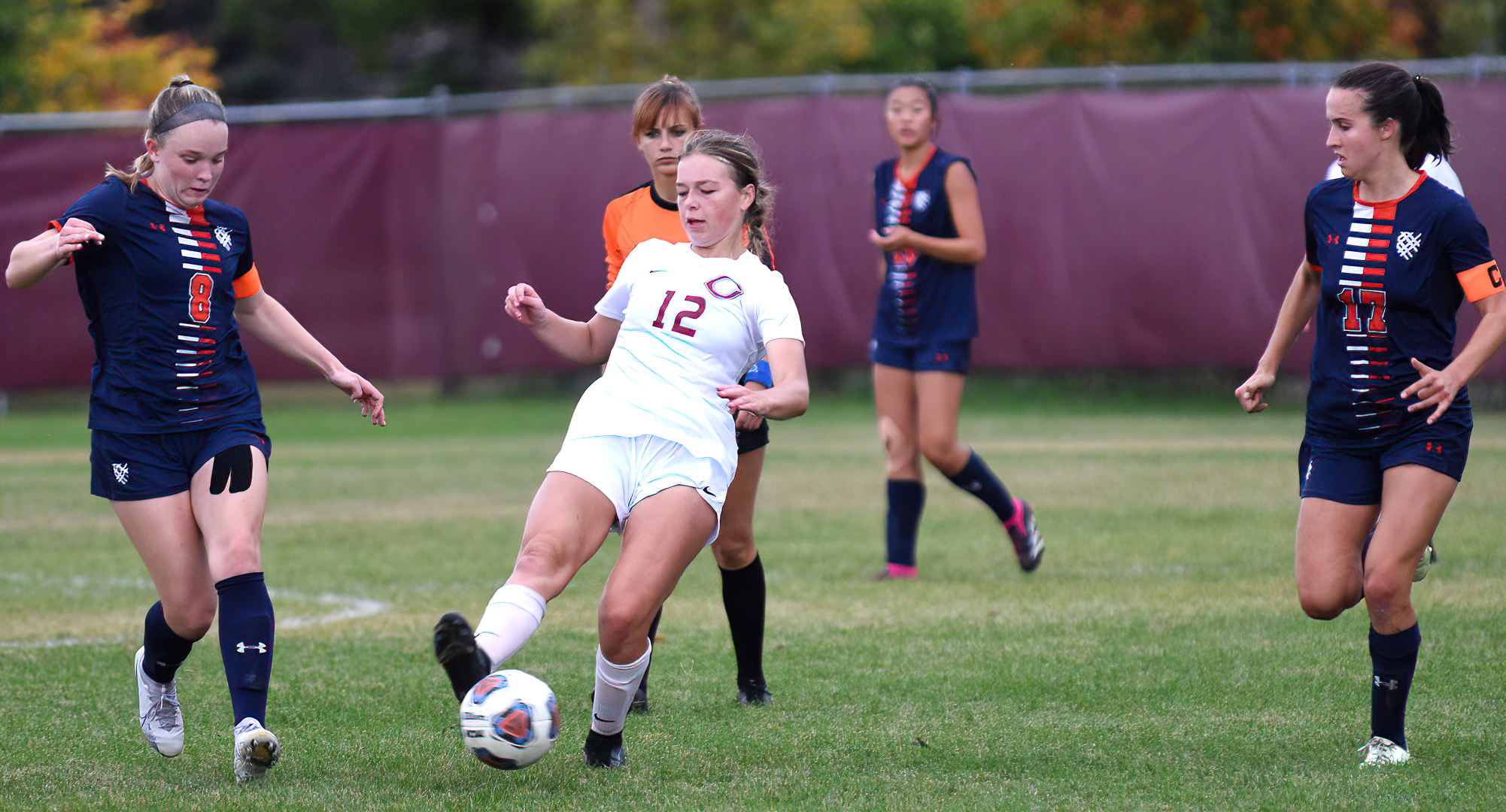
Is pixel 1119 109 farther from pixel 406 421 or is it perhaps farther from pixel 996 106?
pixel 406 421

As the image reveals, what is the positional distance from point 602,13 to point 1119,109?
17.0 metres

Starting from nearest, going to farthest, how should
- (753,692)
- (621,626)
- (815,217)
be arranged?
1. (621,626)
2. (753,692)
3. (815,217)

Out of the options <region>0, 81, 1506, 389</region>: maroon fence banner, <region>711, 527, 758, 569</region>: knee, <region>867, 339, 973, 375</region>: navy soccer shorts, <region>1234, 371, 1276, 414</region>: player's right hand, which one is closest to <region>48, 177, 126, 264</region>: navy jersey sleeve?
<region>711, 527, 758, 569</region>: knee

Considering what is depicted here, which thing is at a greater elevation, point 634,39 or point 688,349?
point 688,349

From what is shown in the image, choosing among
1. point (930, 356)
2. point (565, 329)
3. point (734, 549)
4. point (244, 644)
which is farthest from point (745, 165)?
point (930, 356)

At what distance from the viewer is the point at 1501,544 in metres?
8.05

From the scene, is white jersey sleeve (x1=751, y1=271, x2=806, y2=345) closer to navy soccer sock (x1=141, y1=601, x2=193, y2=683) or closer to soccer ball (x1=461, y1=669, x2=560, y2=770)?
soccer ball (x1=461, y1=669, x2=560, y2=770)

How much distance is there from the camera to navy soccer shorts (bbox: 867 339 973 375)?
7.59 meters

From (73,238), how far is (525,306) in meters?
1.25

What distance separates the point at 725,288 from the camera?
4457mm

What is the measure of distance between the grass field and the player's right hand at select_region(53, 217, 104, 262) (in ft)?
4.96

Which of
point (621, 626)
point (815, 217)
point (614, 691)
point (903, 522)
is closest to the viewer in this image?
point (621, 626)

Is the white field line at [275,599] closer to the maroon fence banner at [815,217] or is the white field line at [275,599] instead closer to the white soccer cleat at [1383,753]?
the white soccer cleat at [1383,753]

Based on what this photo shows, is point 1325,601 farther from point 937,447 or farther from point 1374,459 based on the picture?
point 937,447
